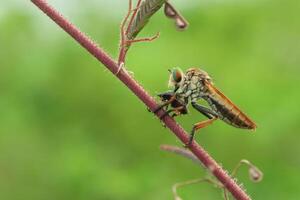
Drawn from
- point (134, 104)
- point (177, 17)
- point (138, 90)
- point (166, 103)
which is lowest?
point (134, 104)

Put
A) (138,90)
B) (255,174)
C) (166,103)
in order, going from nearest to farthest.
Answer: (138,90) → (255,174) → (166,103)

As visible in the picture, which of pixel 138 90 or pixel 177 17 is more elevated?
pixel 177 17

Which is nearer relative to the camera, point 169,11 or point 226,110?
point 169,11

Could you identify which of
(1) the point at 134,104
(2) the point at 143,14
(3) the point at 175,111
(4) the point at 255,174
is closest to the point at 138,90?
(2) the point at 143,14

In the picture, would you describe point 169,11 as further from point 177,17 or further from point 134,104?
point 134,104

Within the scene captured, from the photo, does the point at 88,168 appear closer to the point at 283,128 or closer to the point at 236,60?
the point at 283,128
